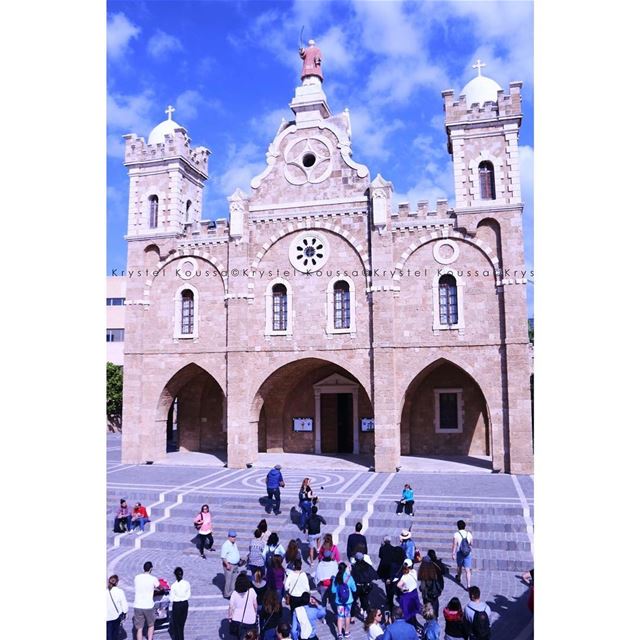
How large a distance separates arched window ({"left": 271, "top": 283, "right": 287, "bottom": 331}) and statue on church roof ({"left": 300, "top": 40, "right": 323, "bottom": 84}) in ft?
32.4

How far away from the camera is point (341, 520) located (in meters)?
15.8

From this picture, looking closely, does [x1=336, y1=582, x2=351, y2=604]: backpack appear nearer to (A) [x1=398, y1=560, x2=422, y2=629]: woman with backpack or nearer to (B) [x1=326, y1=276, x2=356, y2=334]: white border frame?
(A) [x1=398, y1=560, x2=422, y2=629]: woman with backpack

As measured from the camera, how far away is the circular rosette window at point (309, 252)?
23.6m

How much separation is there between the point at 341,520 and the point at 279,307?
10.8 meters

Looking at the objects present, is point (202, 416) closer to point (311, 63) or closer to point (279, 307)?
point (279, 307)

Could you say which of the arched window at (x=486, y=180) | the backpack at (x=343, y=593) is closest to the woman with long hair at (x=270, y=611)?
the backpack at (x=343, y=593)

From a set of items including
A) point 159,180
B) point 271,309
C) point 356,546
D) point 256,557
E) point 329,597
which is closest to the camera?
point 329,597

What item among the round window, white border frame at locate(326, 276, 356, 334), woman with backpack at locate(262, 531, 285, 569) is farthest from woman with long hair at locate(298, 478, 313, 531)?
the round window

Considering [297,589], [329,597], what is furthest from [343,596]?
[297,589]

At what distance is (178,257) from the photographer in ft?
83.7
